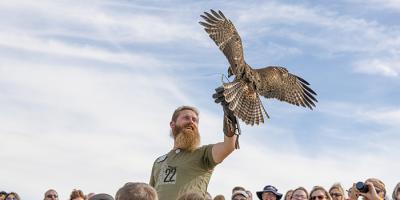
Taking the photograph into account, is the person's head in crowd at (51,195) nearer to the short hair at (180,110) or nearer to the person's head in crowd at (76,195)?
the person's head in crowd at (76,195)

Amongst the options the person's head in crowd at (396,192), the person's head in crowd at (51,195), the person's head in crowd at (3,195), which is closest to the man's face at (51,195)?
the person's head in crowd at (51,195)

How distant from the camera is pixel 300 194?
8.09 m

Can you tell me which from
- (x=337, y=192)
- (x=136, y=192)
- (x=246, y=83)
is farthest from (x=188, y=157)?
(x=337, y=192)

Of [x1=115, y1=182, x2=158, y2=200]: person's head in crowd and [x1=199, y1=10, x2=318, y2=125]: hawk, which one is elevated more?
[x1=199, y1=10, x2=318, y2=125]: hawk

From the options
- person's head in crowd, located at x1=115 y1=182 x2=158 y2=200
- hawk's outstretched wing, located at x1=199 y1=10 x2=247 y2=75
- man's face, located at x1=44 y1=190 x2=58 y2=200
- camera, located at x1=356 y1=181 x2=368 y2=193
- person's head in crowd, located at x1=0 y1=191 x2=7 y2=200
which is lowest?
person's head in crowd, located at x1=115 y1=182 x2=158 y2=200

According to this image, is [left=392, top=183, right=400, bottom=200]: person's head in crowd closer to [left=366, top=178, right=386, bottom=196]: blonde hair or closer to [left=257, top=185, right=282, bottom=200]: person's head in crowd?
[left=366, top=178, right=386, bottom=196]: blonde hair

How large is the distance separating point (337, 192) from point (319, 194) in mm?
753

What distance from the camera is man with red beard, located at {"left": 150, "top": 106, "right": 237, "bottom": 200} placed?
5.19 m

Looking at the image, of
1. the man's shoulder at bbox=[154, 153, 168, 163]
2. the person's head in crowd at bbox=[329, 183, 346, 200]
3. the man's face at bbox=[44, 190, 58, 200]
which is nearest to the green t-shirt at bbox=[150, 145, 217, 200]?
the man's shoulder at bbox=[154, 153, 168, 163]

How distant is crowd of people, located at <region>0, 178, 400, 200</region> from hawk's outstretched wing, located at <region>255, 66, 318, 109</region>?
109 centimetres

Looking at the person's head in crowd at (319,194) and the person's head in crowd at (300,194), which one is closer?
the person's head in crowd at (319,194)

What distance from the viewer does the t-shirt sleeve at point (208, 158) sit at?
17.3ft

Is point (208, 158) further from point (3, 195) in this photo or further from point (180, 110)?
point (3, 195)

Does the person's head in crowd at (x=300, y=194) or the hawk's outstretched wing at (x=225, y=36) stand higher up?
the hawk's outstretched wing at (x=225, y=36)
